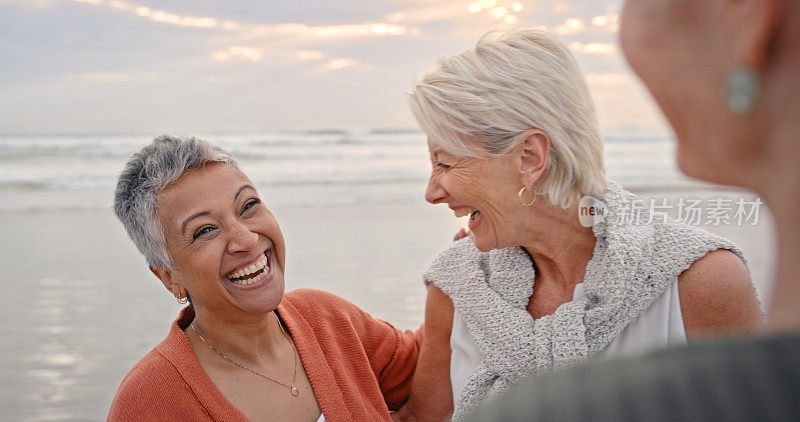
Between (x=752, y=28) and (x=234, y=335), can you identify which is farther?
(x=234, y=335)

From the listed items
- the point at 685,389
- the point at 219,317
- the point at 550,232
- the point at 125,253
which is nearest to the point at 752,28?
the point at 685,389

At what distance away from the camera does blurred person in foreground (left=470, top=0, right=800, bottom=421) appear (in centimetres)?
52

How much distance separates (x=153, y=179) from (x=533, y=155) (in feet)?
3.45

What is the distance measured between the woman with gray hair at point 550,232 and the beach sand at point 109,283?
2823 mm

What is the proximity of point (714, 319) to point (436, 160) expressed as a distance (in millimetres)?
853

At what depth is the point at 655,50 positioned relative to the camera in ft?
2.43

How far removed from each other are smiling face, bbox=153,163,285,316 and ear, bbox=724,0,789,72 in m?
2.09

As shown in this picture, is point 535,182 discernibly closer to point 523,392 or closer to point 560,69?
point 560,69

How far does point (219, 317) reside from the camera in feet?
8.81

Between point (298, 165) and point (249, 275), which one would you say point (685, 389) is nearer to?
point (249, 275)

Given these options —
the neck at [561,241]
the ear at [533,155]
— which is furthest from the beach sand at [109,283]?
the ear at [533,155]

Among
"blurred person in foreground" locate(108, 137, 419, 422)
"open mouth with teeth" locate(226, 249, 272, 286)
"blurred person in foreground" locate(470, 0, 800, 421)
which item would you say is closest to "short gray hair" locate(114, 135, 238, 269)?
"blurred person in foreground" locate(108, 137, 419, 422)

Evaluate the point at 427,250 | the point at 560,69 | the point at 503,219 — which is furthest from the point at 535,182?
the point at 427,250

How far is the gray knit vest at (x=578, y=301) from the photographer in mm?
2445
